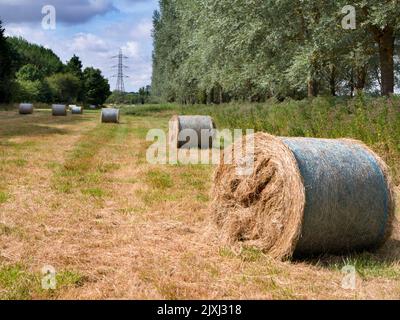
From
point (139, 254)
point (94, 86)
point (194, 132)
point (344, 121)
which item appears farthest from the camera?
point (94, 86)

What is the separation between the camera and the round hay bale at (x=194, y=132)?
1783 centimetres

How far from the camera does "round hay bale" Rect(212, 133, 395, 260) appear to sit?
5797mm

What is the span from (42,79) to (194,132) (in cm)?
8904

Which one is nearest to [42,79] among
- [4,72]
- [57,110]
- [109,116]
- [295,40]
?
[4,72]

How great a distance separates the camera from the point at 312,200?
5.74 meters

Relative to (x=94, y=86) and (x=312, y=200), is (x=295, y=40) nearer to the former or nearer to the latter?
(x=312, y=200)

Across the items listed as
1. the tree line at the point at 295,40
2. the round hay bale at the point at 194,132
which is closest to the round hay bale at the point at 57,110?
the tree line at the point at 295,40

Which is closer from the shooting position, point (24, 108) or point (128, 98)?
point (24, 108)

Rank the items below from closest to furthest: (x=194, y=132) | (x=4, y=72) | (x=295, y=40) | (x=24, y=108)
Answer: (x=194, y=132), (x=295, y=40), (x=24, y=108), (x=4, y=72)

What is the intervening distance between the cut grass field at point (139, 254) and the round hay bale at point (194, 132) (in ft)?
22.6

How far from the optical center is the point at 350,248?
6.24m

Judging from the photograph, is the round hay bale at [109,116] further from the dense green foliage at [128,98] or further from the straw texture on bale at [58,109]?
the dense green foliage at [128,98]

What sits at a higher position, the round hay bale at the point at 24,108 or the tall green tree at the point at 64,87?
the tall green tree at the point at 64,87

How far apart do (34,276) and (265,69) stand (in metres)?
15.9
